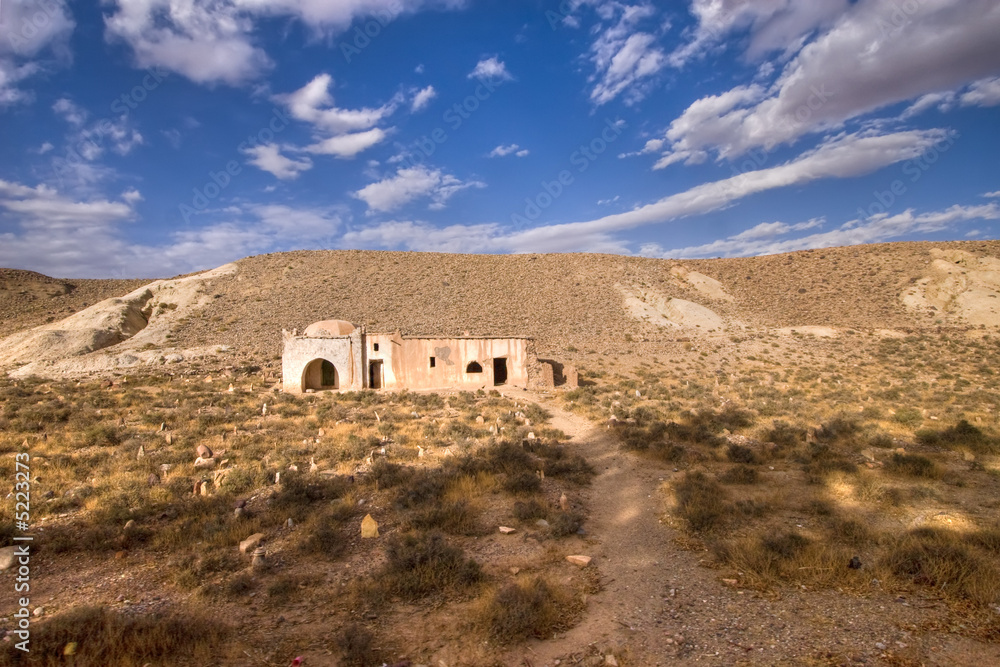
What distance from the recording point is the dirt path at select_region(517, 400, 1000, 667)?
5.03 meters

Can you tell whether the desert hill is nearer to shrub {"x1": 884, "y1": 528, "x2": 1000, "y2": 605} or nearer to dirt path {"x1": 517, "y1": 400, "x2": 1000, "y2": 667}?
shrub {"x1": 884, "y1": 528, "x2": 1000, "y2": 605}

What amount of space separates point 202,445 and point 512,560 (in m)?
9.27

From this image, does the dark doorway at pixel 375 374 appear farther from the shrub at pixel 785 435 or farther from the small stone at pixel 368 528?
the shrub at pixel 785 435

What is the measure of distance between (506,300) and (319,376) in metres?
23.5

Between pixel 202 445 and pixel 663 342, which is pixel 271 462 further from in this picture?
pixel 663 342

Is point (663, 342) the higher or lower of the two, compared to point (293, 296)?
lower

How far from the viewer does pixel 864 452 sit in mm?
12594

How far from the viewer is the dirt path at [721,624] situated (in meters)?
5.03

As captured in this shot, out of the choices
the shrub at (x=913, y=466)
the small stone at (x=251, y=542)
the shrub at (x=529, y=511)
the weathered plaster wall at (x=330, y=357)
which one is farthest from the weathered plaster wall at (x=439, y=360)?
the small stone at (x=251, y=542)

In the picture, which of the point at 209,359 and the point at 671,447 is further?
the point at 209,359

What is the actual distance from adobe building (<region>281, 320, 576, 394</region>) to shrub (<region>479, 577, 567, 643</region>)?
1725 centimetres

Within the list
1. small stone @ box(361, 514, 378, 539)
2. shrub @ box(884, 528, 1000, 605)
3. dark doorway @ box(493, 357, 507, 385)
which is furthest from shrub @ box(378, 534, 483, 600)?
dark doorway @ box(493, 357, 507, 385)

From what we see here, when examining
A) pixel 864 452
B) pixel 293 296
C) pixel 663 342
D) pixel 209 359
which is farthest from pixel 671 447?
pixel 293 296

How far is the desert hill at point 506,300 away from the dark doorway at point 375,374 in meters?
12.2
